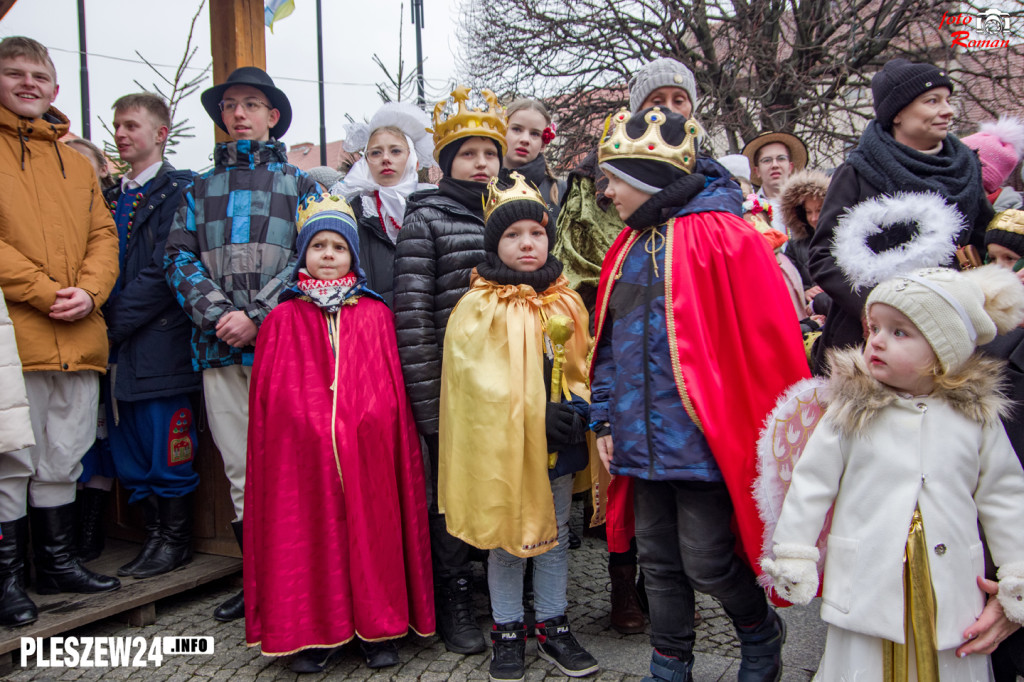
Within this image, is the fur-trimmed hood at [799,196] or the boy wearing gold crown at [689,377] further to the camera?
the fur-trimmed hood at [799,196]

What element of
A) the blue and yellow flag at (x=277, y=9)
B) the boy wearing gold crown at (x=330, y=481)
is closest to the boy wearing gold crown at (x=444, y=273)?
the boy wearing gold crown at (x=330, y=481)

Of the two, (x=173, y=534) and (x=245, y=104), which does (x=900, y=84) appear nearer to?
(x=245, y=104)

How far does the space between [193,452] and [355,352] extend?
151 centimetres

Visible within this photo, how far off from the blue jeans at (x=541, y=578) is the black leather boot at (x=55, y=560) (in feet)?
6.64

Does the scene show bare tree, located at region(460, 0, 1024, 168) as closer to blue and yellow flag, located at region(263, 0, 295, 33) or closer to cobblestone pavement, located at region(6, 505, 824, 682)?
blue and yellow flag, located at region(263, 0, 295, 33)

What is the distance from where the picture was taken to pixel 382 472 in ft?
10.5

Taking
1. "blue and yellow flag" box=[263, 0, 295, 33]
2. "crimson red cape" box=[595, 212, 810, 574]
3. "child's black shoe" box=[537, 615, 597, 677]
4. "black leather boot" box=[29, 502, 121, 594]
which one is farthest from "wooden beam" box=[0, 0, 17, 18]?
"child's black shoe" box=[537, 615, 597, 677]

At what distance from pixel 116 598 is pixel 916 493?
347cm

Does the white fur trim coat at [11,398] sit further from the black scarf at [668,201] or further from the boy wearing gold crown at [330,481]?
the black scarf at [668,201]

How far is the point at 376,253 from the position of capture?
4.01m

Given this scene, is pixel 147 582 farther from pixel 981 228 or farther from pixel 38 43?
pixel 981 228

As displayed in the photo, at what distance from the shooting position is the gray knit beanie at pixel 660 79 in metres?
3.53

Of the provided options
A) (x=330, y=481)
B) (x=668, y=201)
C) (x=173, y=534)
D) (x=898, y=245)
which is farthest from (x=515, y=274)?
(x=173, y=534)

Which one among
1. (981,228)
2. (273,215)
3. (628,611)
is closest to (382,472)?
(628,611)
